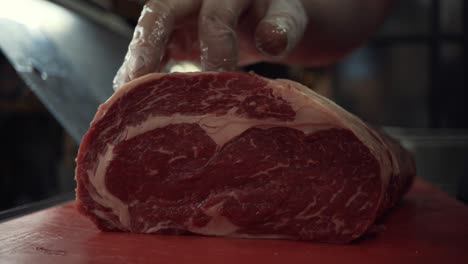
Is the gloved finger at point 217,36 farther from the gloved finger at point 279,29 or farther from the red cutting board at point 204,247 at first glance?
the red cutting board at point 204,247

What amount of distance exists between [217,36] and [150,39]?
211 millimetres

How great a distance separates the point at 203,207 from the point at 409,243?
0.57m

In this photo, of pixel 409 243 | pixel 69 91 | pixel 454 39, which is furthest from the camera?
pixel 454 39

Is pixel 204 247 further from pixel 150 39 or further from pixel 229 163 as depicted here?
pixel 150 39

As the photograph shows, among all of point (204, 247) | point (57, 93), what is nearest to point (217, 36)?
point (204, 247)

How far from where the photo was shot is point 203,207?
1690mm

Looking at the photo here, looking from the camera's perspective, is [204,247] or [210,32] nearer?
[204,247]

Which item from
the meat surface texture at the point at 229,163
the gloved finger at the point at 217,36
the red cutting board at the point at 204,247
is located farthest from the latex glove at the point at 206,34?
the red cutting board at the point at 204,247

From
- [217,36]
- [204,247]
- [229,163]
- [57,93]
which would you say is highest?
[217,36]

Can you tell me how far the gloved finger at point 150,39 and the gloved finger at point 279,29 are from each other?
11.4 inches

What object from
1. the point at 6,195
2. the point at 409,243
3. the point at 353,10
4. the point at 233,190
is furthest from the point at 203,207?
the point at 353,10

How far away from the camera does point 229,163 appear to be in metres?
1.67

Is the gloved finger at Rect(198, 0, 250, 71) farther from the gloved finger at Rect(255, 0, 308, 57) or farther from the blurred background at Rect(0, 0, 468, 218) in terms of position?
the blurred background at Rect(0, 0, 468, 218)

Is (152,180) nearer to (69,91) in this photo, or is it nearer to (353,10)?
(69,91)
